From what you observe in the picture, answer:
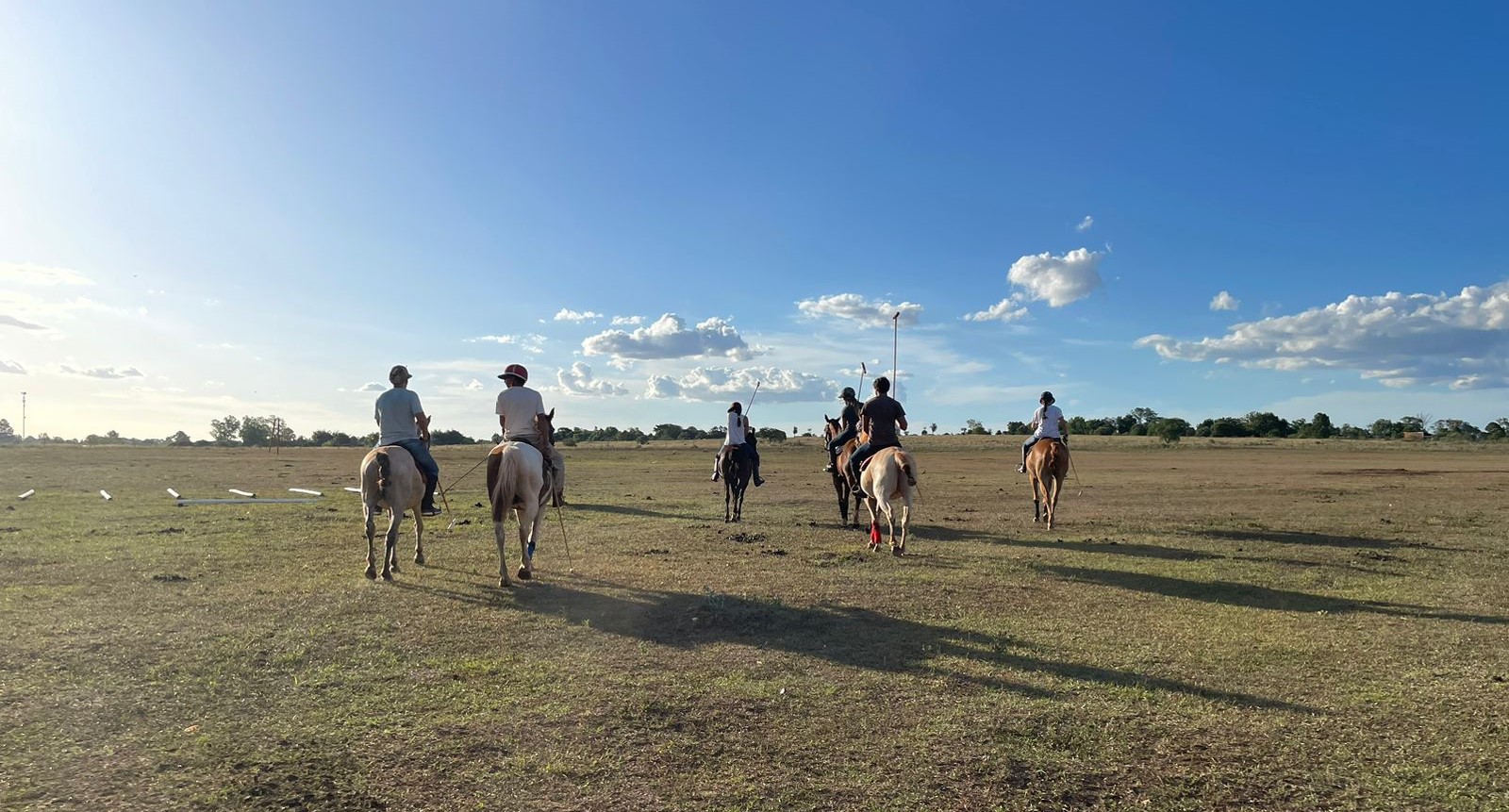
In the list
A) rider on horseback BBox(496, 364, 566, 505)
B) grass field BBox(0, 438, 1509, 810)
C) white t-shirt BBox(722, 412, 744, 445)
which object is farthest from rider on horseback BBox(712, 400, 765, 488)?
rider on horseback BBox(496, 364, 566, 505)

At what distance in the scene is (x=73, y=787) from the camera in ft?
14.2

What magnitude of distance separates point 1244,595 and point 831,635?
223 inches

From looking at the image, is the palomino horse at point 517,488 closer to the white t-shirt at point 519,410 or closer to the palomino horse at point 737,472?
the white t-shirt at point 519,410

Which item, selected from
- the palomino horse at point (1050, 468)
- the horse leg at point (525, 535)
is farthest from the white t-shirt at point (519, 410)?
the palomino horse at point (1050, 468)

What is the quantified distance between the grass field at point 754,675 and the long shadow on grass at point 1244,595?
7 centimetres

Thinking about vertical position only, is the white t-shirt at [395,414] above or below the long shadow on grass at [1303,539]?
above

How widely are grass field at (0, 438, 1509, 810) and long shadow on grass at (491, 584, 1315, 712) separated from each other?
47 mm

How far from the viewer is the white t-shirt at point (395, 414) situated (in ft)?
36.1

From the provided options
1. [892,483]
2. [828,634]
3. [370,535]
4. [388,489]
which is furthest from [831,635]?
[370,535]

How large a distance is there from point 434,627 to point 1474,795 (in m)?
7.84

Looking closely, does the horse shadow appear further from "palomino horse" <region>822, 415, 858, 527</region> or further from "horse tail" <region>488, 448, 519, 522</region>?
"palomino horse" <region>822, 415, 858, 527</region>

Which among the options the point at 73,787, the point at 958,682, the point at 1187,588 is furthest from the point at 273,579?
the point at 1187,588

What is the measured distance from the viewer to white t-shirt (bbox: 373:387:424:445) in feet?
36.1

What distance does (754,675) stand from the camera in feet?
21.1
